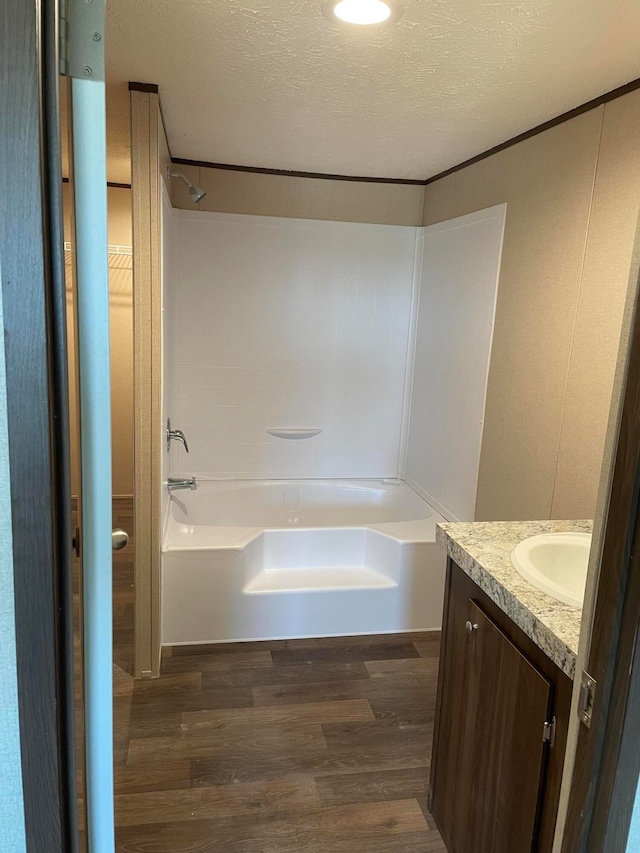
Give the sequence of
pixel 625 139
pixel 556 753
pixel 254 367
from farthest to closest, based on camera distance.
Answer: pixel 254 367 → pixel 625 139 → pixel 556 753

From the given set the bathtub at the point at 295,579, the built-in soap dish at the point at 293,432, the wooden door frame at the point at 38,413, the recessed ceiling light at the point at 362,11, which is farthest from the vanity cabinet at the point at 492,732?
the built-in soap dish at the point at 293,432

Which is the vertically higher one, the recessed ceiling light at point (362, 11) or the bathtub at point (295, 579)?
the recessed ceiling light at point (362, 11)

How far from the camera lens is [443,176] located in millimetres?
3422

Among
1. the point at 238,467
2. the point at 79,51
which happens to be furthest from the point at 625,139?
the point at 238,467

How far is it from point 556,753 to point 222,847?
111 centimetres

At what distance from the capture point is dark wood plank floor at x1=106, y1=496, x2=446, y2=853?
1874mm

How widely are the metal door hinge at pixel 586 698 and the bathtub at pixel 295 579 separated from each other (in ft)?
6.75

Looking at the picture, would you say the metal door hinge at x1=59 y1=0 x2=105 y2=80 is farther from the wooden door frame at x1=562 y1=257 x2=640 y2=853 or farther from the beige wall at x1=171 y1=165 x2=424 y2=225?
the beige wall at x1=171 y1=165 x2=424 y2=225

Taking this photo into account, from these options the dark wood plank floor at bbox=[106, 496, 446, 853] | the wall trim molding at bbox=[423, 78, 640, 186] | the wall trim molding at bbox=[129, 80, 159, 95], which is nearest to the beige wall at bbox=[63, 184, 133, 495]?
the dark wood plank floor at bbox=[106, 496, 446, 853]

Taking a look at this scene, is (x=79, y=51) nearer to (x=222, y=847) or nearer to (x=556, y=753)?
(x=556, y=753)

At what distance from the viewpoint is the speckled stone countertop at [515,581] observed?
1.24 m

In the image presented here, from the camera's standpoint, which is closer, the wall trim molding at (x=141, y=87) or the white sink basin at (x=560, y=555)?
the white sink basin at (x=560, y=555)

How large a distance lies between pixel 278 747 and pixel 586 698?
1.60m

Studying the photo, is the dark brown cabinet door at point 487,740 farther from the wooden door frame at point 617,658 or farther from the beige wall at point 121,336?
the beige wall at point 121,336
